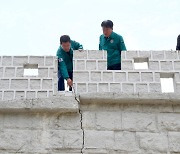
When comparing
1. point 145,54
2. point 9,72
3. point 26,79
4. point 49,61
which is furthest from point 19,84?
point 145,54

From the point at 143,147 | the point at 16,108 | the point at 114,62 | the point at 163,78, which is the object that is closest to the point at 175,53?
the point at 163,78

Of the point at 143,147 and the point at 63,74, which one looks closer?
the point at 143,147

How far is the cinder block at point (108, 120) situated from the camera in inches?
233

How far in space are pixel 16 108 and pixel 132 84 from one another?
58.5 inches

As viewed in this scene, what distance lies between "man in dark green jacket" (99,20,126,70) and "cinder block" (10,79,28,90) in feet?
3.92

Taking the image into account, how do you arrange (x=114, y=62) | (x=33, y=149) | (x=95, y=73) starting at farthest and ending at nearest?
(x=114, y=62)
(x=95, y=73)
(x=33, y=149)

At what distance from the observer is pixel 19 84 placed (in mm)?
6254

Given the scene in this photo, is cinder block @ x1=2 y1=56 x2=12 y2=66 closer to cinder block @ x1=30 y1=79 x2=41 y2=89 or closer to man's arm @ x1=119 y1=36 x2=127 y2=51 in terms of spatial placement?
cinder block @ x1=30 y1=79 x2=41 y2=89

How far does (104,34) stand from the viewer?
6980 millimetres

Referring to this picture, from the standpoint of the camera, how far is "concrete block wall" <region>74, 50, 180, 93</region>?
241 inches

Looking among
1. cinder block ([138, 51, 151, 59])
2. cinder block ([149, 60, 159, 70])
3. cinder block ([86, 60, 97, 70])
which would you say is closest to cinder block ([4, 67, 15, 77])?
cinder block ([86, 60, 97, 70])

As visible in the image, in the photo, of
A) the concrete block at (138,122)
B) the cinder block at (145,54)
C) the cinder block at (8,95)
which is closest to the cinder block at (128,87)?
the concrete block at (138,122)

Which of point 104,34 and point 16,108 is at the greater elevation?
point 104,34

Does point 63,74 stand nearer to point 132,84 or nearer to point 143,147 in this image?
point 132,84
